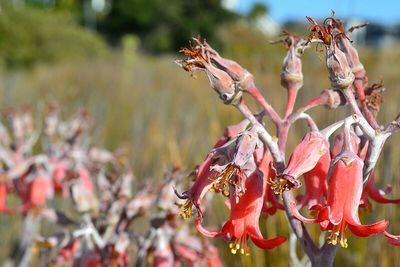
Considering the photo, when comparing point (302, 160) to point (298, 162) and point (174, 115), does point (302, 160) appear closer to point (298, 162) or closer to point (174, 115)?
point (298, 162)

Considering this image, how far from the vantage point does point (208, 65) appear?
1.31 m

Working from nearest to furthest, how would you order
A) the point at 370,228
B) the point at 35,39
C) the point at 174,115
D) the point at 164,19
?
1. the point at 370,228
2. the point at 174,115
3. the point at 35,39
4. the point at 164,19

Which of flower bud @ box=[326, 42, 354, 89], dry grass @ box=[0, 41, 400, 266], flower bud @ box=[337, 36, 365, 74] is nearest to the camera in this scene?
flower bud @ box=[326, 42, 354, 89]

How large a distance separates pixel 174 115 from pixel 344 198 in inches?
249

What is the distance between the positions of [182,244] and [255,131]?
2.50 feet

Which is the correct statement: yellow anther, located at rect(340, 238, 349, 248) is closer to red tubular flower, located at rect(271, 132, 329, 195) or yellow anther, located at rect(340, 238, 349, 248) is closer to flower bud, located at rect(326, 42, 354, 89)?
red tubular flower, located at rect(271, 132, 329, 195)

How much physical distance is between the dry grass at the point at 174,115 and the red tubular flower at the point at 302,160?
1.97 feet

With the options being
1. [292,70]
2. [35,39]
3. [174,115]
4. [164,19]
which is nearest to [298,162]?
[292,70]

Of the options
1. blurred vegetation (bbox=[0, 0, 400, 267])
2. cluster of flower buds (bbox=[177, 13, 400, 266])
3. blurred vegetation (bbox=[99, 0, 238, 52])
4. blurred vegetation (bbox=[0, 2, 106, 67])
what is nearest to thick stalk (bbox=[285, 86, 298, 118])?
cluster of flower buds (bbox=[177, 13, 400, 266])

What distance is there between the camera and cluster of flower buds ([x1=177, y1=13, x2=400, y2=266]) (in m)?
1.24

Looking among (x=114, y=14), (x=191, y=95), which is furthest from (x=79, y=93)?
(x=114, y=14)

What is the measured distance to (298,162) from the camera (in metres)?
1.24

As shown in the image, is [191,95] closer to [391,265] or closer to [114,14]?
[391,265]

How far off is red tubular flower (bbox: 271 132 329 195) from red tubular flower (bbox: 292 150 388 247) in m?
0.04
